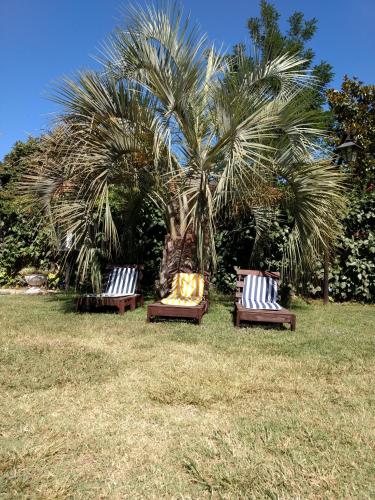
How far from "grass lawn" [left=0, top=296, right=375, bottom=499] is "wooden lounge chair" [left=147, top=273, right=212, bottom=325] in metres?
0.77

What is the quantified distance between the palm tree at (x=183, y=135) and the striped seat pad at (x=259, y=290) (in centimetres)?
80

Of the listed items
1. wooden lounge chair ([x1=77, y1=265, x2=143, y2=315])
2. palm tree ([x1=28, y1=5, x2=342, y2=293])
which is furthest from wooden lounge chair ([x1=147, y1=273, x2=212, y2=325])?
wooden lounge chair ([x1=77, y1=265, x2=143, y2=315])

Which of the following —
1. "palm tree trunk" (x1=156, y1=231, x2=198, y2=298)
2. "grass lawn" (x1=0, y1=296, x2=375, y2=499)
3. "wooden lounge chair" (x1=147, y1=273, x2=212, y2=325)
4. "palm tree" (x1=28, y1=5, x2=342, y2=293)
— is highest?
"palm tree" (x1=28, y1=5, x2=342, y2=293)

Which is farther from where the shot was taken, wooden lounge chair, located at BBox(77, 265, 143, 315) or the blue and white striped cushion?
the blue and white striped cushion

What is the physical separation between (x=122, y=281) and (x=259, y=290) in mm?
2749

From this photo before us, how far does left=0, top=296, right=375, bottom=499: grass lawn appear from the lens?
2.42 metres

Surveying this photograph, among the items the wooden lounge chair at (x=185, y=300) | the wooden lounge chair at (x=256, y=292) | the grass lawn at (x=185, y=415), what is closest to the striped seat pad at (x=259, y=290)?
the wooden lounge chair at (x=256, y=292)

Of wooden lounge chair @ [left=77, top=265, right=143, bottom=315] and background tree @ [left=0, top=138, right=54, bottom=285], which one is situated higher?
background tree @ [left=0, top=138, right=54, bottom=285]

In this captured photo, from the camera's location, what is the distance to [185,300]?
7.40 metres

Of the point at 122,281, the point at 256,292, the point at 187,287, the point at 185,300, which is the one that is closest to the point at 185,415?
the point at 185,300

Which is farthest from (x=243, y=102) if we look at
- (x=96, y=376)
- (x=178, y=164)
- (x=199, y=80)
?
(x=96, y=376)

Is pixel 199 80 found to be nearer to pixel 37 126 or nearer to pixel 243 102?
pixel 243 102

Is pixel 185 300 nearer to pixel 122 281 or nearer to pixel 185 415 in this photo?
pixel 122 281

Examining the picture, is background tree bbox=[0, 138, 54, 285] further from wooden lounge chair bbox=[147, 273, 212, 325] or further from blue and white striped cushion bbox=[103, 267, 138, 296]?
wooden lounge chair bbox=[147, 273, 212, 325]
